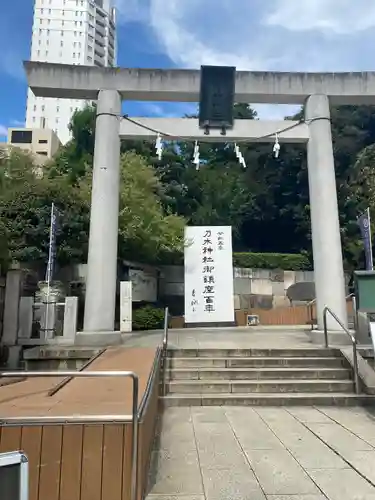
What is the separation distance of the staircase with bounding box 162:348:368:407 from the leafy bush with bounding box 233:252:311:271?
13.6 metres

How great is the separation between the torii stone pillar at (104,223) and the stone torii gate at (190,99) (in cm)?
2

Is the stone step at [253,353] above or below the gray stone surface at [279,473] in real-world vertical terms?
above

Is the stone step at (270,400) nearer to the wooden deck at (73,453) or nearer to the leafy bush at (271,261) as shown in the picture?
the wooden deck at (73,453)

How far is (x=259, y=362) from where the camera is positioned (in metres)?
7.13

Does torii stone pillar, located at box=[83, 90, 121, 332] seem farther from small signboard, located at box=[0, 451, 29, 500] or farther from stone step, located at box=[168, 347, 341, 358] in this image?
small signboard, located at box=[0, 451, 29, 500]

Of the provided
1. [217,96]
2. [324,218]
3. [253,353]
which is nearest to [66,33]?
[217,96]

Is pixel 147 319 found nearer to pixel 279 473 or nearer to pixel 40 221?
pixel 40 221

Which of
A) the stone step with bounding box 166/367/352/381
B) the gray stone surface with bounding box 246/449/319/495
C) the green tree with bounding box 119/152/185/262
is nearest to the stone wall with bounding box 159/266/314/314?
the green tree with bounding box 119/152/185/262

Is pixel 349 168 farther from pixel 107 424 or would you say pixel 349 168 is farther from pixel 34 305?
pixel 107 424

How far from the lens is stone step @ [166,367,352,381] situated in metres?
6.75

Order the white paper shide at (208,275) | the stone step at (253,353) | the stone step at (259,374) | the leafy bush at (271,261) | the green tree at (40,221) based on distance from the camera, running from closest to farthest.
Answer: the stone step at (259,374)
the stone step at (253,353)
the green tree at (40,221)
the white paper shide at (208,275)
the leafy bush at (271,261)

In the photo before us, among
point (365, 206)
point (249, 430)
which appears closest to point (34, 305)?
point (249, 430)

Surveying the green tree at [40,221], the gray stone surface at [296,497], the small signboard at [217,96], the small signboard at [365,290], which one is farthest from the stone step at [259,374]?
the green tree at [40,221]

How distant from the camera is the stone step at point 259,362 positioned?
7.11 meters
